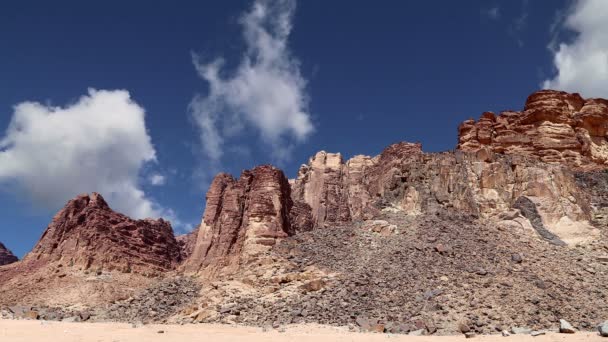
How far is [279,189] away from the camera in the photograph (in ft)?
186

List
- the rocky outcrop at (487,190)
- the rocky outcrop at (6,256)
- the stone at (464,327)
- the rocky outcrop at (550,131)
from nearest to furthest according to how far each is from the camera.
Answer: the stone at (464,327), the rocky outcrop at (487,190), the rocky outcrop at (550,131), the rocky outcrop at (6,256)

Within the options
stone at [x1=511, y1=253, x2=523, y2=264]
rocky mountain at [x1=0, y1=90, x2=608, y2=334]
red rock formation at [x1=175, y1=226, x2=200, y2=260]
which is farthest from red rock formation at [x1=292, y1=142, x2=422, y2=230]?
stone at [x1=511, y1=253, x2=523, y2=264]

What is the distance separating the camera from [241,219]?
5916 cm

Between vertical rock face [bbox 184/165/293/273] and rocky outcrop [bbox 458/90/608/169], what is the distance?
24.4 m

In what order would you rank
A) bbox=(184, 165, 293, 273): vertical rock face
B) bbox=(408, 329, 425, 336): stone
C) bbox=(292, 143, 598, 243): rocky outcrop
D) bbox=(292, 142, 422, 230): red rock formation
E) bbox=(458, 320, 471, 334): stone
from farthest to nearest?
bbox=(292, 142, 422, 230): red rock formation → bbox=(184, 165, 293, 273): vertical rock face → bbox=(292, 143, 598, 243): rocky outcrop → bbox=(458, 320, 471, 334): stone → bbox=(408, 329, 425, 336): stone

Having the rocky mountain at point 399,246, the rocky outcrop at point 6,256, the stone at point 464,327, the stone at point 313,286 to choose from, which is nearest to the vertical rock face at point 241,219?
the rocky mountain at point 399,246

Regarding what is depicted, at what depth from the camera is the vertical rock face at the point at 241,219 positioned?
50344 millimetres

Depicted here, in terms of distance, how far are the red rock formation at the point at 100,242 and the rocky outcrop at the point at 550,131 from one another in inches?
1783

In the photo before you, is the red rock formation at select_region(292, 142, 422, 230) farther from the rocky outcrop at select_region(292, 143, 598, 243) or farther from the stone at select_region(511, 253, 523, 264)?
the stone at select_region(511, 253, 523, 264)

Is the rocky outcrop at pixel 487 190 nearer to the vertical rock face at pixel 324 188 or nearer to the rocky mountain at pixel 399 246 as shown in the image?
the rocky mountain at pixel 399 246

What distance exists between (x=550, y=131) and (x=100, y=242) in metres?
58.0

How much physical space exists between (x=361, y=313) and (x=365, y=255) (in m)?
9.69

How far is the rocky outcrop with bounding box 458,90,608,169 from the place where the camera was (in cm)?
5806

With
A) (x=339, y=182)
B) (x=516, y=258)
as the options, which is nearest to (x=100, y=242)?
(x=339, y=182)
